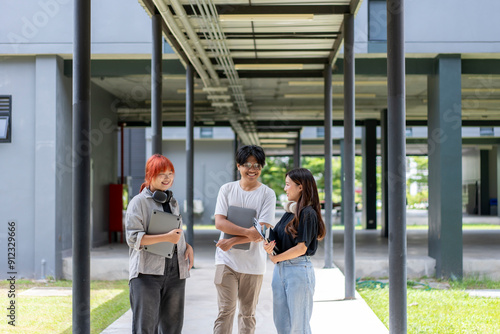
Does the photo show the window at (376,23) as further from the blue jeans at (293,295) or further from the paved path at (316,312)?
the blue jeans at (293,295)

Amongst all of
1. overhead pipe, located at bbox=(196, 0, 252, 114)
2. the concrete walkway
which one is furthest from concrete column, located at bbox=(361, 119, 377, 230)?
the concrete walkway

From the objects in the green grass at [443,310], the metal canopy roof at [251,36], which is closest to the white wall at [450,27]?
the metal canopy roof at [251,36]

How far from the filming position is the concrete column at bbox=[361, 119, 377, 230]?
21875 mm

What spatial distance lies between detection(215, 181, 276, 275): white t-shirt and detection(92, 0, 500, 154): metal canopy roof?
3.70 metres

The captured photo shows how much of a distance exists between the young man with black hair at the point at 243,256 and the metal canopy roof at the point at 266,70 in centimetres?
366

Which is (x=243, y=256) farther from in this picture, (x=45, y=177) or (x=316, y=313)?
(x=45, y=177)

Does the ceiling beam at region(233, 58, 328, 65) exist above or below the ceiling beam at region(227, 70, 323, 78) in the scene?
above

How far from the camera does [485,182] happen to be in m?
38.6

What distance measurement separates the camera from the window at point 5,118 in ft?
38.4

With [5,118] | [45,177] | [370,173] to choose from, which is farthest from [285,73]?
[370,173]

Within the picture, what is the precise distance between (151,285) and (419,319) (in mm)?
4681

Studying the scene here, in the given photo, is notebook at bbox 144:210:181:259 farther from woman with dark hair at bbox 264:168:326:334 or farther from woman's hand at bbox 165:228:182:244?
woman with dark hair at bbox 264:168:326:334

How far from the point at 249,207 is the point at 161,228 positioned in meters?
0.82

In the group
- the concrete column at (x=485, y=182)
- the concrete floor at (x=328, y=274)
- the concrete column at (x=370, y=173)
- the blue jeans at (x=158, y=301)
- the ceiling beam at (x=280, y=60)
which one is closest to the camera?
the blue jeans at (x=158, y=301)
